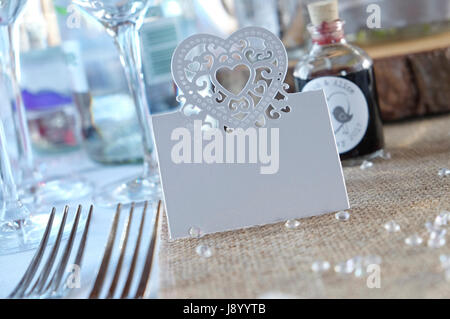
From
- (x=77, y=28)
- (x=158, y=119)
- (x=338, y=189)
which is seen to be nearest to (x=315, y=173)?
(x=338, y=189)

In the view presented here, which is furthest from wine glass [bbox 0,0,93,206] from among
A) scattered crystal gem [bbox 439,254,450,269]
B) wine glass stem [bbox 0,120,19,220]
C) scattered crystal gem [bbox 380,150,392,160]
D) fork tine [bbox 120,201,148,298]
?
scattered crystal gem [bbox 439,254,450,269]

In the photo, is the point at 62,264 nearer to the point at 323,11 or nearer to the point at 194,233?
the point at 194,233

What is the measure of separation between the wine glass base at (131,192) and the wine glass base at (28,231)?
5 centimetres

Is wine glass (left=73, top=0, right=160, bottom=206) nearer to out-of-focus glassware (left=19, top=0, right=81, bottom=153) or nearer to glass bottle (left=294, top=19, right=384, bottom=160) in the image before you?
glass bottle (left=294, top=19, right=384, bottom=160)

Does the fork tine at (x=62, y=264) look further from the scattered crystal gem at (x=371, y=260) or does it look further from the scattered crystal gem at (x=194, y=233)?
the scattered crystal gem at (x=371, y=260)

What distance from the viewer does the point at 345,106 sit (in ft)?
1.99

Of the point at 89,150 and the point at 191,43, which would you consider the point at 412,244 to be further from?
the point at 89,150

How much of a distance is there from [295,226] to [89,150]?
0.45 meters

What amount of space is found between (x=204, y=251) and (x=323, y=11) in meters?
0.27

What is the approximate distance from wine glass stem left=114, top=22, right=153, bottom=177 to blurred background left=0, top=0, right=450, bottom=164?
142 millimetres

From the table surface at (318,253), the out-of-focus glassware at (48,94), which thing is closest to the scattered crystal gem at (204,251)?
the table surface at (318,253)

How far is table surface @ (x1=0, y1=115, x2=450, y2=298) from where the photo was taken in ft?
1.19

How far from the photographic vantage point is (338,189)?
488 mm

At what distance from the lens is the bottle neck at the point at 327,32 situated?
60 centimetres
